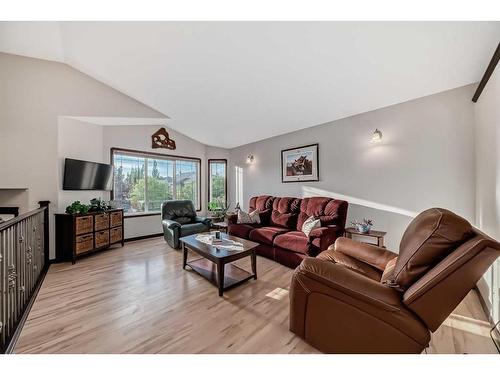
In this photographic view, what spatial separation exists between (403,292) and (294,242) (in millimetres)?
1764

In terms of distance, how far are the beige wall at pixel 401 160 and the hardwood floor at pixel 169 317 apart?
1.19 m

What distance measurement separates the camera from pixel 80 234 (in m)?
3.37

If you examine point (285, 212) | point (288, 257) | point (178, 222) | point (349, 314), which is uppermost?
point (285, 212)

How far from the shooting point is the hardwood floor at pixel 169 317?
1600 mm

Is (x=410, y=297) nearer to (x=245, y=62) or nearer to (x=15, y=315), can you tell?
(x=245, y=62)

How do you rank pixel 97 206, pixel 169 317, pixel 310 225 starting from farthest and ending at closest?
pixel 97 206, pixel 310 225, pixel 169 317

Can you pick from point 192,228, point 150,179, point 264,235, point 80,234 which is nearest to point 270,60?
point 264,235

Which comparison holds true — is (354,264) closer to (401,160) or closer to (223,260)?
(223,260)

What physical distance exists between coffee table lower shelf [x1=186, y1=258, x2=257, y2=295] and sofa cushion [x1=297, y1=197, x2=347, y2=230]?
1305 millimetres

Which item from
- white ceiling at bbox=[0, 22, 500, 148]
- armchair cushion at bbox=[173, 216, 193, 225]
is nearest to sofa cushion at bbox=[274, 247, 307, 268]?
armchair cushion at bbox=[173, 216, 193, 225]

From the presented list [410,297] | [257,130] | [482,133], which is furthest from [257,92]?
[410,297]

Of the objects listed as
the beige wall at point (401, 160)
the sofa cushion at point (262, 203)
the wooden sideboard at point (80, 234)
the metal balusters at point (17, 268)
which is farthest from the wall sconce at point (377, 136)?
the wooden sideboard at point (80, 234)

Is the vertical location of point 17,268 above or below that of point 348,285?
below

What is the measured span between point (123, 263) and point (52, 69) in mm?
3276
